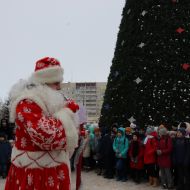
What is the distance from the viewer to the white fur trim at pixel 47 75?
10.3 ft

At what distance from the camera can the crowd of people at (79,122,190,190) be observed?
30.3 ft

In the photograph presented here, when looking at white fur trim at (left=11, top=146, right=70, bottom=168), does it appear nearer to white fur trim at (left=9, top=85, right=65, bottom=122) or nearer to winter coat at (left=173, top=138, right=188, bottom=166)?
white fur trim at (left=9, top=85, right=65, bottom=122)

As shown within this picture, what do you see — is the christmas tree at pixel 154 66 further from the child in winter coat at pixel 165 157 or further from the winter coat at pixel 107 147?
the child in winter coat at pixel 165 157

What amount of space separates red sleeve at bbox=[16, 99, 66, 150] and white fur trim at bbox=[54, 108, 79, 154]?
42mm

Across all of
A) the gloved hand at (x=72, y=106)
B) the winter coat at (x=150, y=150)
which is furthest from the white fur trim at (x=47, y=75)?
the winter coat at (x=150, y=150)

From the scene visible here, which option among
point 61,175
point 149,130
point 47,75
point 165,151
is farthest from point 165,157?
point 47,75

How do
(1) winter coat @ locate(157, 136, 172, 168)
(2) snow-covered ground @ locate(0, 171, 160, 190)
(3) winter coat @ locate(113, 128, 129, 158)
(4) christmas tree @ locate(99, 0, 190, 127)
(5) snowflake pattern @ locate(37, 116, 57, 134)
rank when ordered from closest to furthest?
(5) snowflake pattern @ locate(37, 116, 57, 134) → (1) winter coat @ locate(157, 136, 172, 168) → (2) snow-covered ground @ locate(0, 171, 160, 190) → (4) christmas tree @ locate(99, 0, 190, 127) → (3) winter coat @ locate(113, 128, 129, 158)

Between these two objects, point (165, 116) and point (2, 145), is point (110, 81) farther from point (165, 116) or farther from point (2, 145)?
point (2, 145)

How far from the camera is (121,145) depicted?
37.0ft

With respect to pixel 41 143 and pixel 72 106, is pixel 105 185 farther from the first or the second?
pixel 41 143

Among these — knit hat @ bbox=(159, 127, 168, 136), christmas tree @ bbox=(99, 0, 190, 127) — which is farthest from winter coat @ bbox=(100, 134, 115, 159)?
knit hat @ bbox=(159, 127, 168, 136)

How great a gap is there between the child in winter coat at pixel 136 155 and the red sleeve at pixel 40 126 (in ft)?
26.5

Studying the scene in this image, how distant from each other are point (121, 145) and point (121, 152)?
199mm

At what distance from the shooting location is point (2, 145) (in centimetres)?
1199
